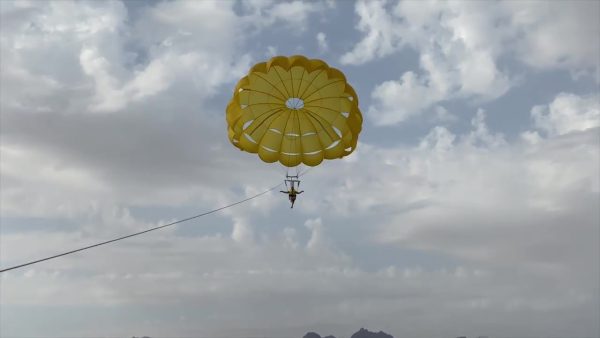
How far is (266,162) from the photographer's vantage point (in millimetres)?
39656

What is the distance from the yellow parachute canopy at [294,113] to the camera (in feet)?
124

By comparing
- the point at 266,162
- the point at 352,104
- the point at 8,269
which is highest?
the point at 352,104

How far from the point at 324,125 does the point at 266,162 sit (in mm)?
4251

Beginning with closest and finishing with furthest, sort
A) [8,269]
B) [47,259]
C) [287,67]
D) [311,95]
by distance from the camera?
[8,269]
[47,259]
[287,67]
[311,95]

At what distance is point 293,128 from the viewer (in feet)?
131

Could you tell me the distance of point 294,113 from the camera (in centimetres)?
3978

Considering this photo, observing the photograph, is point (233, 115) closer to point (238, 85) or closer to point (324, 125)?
point (238, 85)

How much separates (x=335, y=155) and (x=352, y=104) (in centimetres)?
347

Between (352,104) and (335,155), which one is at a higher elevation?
(352,104)

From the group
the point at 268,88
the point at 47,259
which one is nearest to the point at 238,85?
the point at 268,88

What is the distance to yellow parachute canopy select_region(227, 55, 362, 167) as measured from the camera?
37.8 metres

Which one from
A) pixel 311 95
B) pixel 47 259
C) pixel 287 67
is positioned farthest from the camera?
pixel 311 95

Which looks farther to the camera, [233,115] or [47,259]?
[233,115]

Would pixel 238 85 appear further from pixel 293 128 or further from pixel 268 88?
pixel 293 128
